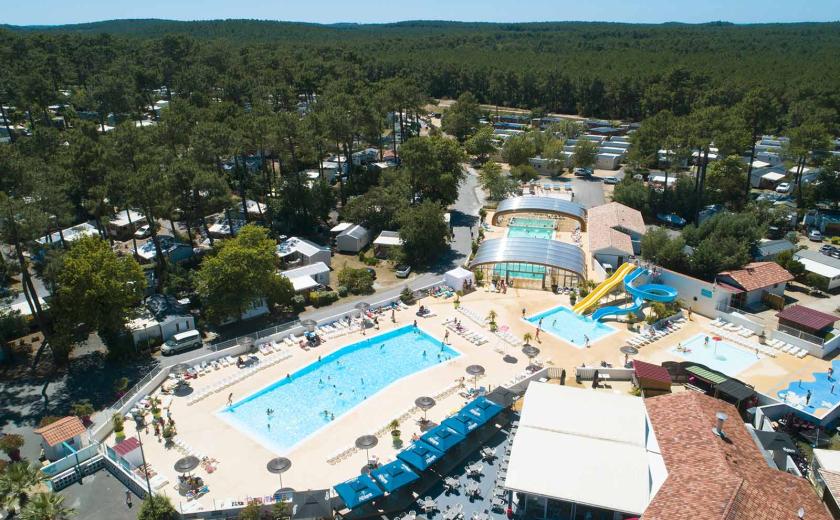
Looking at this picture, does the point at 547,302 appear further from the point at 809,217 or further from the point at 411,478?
the point at 809,217

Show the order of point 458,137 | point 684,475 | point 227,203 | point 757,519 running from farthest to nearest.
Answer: point 458,137 < point 227,203 < point 684,475 < point 757,519

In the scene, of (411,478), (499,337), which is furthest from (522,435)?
(499,337)

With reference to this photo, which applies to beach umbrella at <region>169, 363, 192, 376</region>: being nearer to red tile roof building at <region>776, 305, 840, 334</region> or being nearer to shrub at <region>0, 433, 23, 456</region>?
shrub at <region>0, 433, 23, 456</region>

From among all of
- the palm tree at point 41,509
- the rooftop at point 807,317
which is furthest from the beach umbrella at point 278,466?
the rooftop at point 807,317

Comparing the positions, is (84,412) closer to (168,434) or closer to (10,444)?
(10,444)

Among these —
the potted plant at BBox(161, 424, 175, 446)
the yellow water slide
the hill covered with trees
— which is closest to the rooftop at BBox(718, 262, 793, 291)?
the yellow water slide

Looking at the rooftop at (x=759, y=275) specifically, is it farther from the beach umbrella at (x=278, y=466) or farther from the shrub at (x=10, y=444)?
the shrub at (x=10, y=444)

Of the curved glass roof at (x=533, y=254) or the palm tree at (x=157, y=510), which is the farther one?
the curved glass roof at (x=533, y=254)
